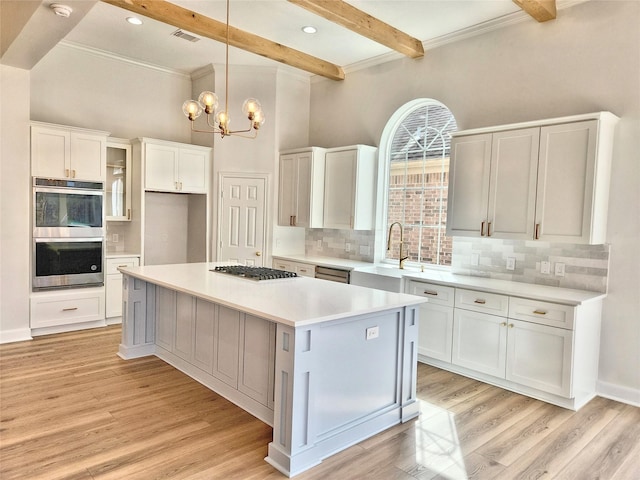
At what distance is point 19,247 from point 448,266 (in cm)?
451

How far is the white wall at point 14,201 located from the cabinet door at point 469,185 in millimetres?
4290

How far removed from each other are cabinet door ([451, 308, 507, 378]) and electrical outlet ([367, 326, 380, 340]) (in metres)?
1.35

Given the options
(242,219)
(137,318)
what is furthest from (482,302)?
(242,219)

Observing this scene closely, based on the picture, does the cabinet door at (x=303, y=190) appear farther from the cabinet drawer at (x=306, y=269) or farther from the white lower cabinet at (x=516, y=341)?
the white lower cabinet at (x=516, y=341)

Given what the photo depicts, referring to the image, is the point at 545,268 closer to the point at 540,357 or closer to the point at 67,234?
the point at 540,357

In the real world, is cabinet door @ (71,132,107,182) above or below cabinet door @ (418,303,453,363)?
above

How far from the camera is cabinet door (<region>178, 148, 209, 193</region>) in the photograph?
5605mm

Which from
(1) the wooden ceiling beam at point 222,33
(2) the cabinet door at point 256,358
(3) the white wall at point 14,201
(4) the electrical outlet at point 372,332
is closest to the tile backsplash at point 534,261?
(4) the electrical outlet at point 372,332

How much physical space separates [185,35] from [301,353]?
411cm

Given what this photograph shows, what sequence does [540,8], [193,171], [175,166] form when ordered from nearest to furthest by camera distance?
1. [540,8]
2. [175,166]
3. [193,171]

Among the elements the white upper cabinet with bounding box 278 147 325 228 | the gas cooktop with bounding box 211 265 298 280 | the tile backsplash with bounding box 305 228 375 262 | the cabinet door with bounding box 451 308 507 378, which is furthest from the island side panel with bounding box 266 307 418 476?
the white upper cabinet with bounding box 278 147 325 228

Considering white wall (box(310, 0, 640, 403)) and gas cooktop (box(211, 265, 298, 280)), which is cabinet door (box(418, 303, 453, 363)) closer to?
white wall (box(310, 0, 640, 403))

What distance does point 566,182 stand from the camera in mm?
3367

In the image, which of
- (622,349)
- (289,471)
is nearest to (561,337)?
(622,349)
